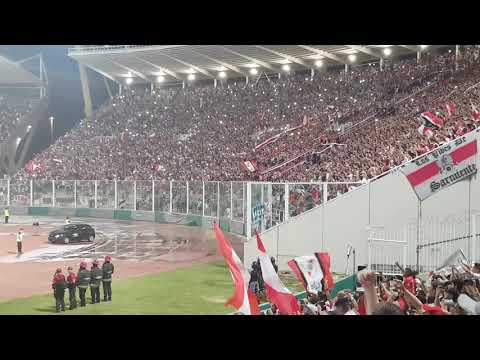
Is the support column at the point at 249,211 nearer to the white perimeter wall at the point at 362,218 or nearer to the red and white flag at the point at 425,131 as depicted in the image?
the white perimeter wall at the point at 362,218

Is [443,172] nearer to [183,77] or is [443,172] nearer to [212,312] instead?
[212,312]

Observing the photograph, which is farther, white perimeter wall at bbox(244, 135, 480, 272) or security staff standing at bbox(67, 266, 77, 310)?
white perimeter wall at bbox(244, 135, 480, 272)

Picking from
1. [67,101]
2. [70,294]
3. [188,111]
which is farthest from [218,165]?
[70,294]

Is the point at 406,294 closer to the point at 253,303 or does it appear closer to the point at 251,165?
the point at 253,303

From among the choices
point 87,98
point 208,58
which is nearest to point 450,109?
point 208,58

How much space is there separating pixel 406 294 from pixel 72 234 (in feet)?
15.0

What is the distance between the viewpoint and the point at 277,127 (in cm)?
1004

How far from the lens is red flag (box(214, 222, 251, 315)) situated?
7.55m

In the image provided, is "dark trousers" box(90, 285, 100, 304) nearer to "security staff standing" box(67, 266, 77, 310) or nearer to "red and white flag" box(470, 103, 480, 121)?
"security staff standing" box(67, 266, 77, 310)

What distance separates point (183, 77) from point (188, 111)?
54 cm

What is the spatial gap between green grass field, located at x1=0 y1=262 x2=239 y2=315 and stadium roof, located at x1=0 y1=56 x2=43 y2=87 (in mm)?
2991

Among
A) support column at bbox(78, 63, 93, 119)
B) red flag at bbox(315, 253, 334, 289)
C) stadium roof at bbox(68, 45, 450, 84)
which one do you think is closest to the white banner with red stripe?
red flag at bbox(315, 253, 334, 289)

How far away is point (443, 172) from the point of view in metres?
8.15
